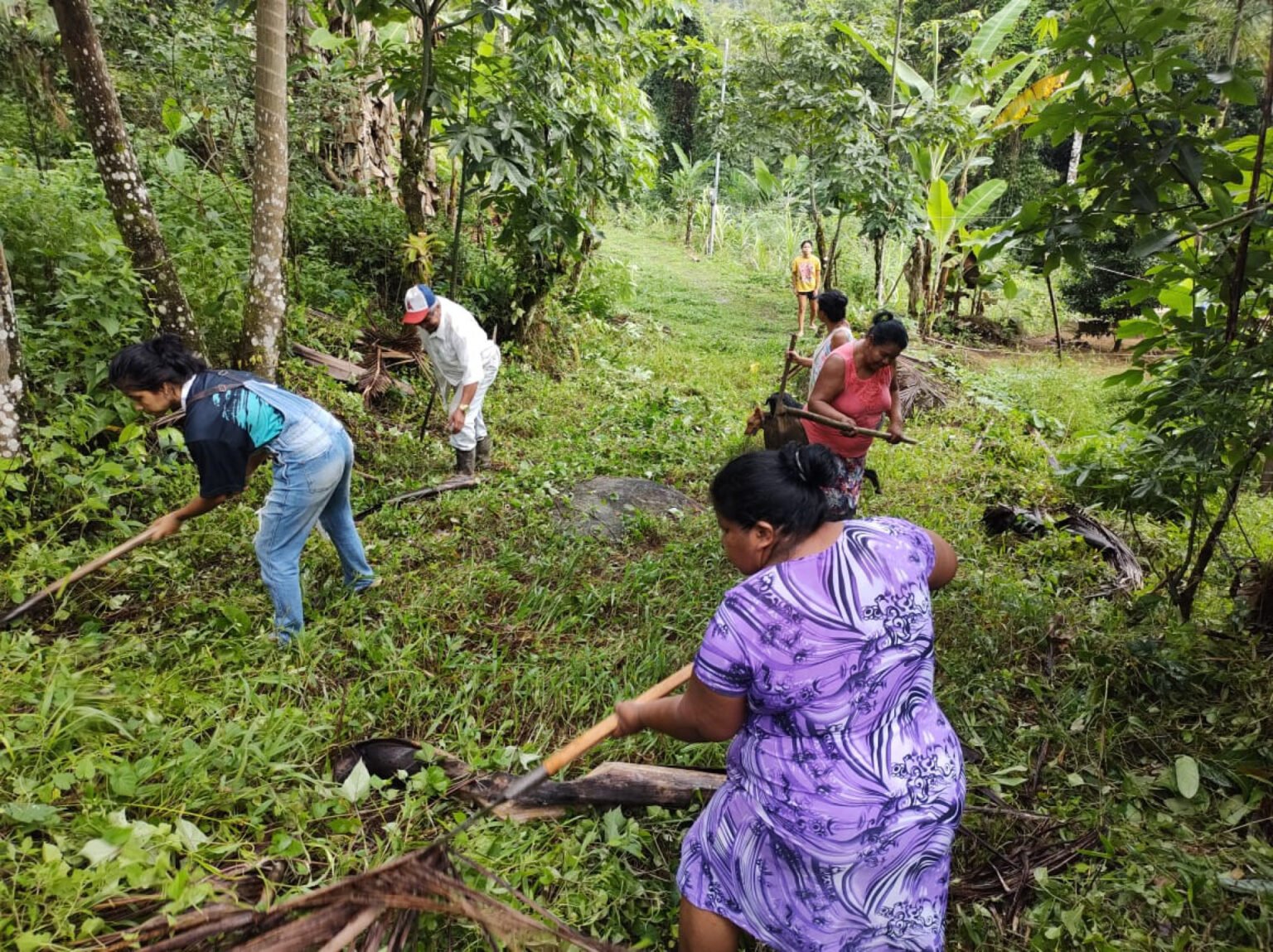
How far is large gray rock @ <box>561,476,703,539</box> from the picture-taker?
430cm

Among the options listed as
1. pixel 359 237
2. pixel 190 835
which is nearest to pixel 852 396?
pixel 190 835

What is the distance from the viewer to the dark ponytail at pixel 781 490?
1.49 m

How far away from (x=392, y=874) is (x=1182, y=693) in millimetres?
2926

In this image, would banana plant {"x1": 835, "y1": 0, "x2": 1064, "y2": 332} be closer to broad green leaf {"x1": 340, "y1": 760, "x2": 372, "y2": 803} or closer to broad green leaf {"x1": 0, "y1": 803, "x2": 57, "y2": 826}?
broad green leaf {"x1": 340, "y1": 760, "x2": 372, "y2": 803}

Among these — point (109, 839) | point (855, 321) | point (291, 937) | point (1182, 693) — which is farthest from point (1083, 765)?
point (855, 321)

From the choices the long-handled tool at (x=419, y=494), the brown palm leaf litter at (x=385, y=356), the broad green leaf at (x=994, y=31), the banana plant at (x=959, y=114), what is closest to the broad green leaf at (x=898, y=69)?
the banana plant at (x=959, y=114)

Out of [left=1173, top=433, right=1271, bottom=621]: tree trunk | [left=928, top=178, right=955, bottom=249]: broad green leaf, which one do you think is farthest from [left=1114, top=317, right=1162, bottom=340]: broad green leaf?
[left=928, top=178, right=955, bottom=249]: broad green leaf

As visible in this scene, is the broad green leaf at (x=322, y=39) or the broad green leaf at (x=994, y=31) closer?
the broad green leaf at (x=322, y=39)

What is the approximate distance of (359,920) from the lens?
160cm

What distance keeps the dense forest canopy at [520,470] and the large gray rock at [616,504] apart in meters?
0.15

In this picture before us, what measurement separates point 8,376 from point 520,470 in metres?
2.70

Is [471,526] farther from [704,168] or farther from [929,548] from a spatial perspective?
[704,168]

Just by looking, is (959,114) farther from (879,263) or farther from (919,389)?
(919,389)

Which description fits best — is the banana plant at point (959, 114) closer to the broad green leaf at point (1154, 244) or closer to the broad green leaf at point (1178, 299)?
the broad green leaf at point (1178, 299)
